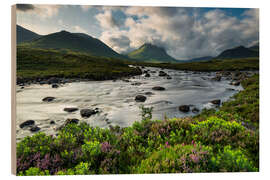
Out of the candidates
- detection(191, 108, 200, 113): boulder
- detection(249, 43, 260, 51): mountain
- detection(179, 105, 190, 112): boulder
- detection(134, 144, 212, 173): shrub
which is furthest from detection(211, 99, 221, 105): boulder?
detection(134, 144, 212, 173): shrub

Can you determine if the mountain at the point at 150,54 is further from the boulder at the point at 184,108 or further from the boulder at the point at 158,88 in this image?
the boulder at the point at 184,108

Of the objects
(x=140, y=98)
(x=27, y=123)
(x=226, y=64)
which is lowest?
(x=27, y=123)

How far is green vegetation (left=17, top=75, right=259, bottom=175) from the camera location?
2951 millimetres

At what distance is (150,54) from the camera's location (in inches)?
313

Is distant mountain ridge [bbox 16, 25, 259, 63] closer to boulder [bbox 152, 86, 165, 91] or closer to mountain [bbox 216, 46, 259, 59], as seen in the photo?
mountain [bbox 216, 46, 259, 59]

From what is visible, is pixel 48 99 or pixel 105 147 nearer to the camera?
pixel 105 147

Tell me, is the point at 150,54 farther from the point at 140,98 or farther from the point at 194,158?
the point at 194,158

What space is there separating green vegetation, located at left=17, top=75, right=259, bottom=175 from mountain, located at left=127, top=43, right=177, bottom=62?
402cm

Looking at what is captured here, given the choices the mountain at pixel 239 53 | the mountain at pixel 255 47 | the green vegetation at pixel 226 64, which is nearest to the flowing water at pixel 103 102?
the green vegetation at pixel 226 64

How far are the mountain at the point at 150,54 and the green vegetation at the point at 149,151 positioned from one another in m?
4.02

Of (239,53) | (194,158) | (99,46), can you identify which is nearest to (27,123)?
(99,46)

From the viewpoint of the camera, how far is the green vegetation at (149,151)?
295 cm

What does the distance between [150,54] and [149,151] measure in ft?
18.8
